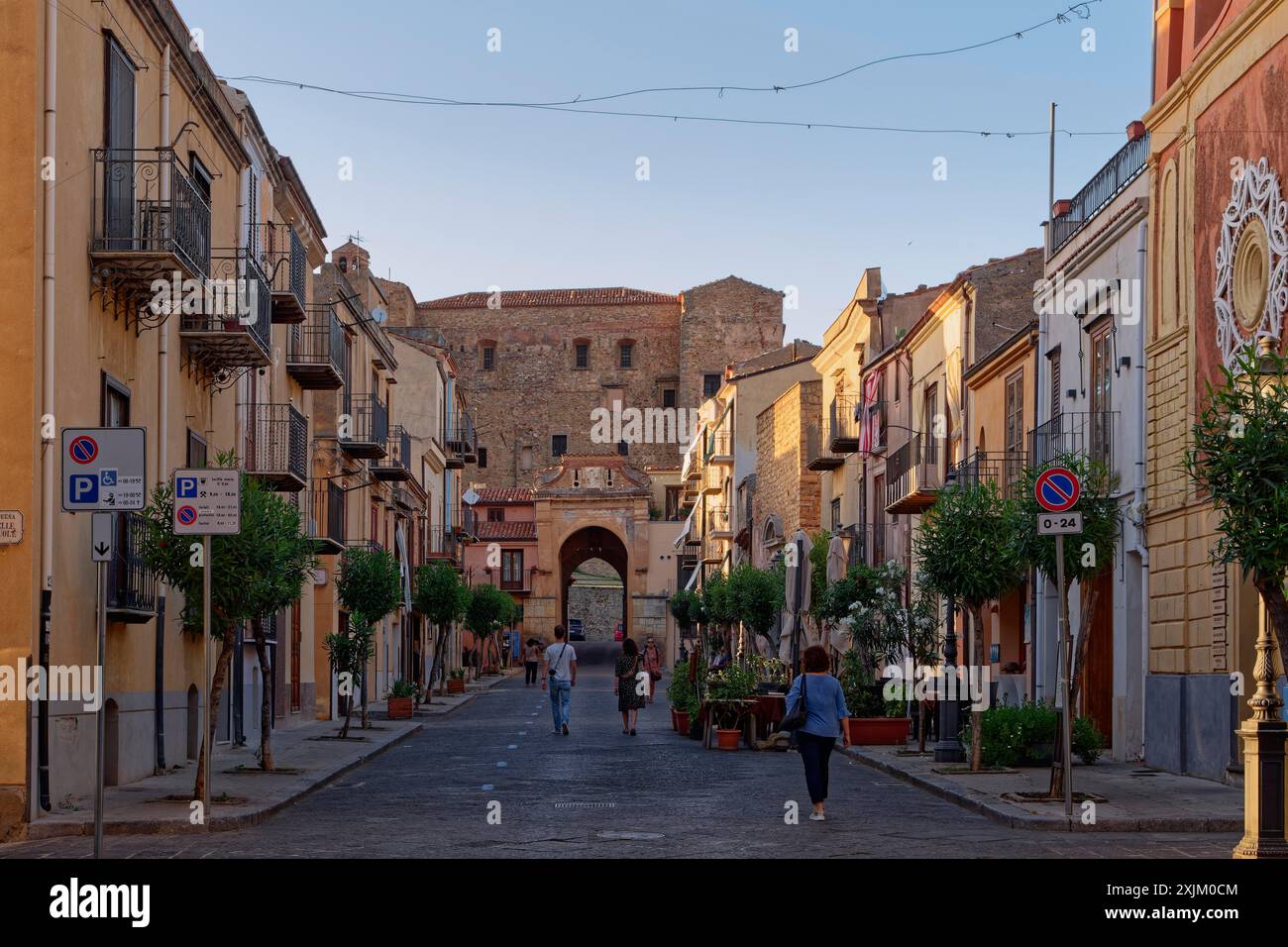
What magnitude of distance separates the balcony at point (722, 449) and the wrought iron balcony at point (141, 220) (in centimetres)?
4834

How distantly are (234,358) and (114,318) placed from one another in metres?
4.52

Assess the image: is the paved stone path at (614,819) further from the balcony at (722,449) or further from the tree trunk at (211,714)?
the balcony at (722,449)

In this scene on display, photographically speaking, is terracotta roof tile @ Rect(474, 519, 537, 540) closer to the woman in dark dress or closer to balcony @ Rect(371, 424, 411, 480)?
balcony @ Rect(371, 424, 411, 480)

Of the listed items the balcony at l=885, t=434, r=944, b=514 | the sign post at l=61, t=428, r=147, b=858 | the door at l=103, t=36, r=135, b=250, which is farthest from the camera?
the balcony at l=885, t=434, r=944, b=514

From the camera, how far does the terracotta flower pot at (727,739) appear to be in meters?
26.0

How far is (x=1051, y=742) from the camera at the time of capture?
70.8ft

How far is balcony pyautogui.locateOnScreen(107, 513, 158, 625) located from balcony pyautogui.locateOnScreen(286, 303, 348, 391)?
12908 mm

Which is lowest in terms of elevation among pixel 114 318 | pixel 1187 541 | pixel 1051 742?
pixel 1051 742

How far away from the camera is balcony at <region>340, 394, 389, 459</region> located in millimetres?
37469

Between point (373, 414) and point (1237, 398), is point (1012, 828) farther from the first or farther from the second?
point (373, 414)

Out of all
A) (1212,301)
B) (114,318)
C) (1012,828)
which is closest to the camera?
(1012,828)

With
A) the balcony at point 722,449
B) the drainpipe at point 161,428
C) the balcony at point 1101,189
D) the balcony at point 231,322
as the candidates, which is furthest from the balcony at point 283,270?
the balcony at point 722,449

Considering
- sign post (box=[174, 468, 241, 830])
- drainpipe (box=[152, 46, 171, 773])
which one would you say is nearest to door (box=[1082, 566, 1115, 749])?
drainpipe (box=[152, 46, 171, 773])
